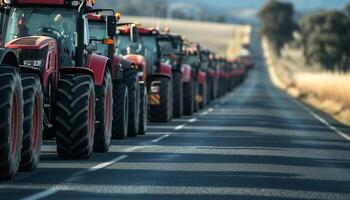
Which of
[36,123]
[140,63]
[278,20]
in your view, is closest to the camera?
[36,123]

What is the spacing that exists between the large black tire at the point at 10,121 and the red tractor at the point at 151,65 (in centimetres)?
1399

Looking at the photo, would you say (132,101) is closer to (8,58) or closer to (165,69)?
(165,69)

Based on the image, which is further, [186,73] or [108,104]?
[186,73]

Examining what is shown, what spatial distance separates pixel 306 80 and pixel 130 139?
51157 millimetres

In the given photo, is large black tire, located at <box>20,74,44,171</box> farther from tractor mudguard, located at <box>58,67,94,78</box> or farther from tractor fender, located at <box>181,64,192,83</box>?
tractor fender, located at <box>181,64,192,83</box>

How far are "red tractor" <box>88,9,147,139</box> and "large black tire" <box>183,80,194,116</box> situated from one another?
10491 millimetres

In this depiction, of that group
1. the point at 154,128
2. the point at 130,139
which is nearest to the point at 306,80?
the point at 154,128

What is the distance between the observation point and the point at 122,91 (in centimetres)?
2028

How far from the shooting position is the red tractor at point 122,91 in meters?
20.2

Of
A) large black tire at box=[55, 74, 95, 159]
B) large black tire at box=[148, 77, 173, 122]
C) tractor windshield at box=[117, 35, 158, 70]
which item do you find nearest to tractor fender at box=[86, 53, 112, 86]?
large black tire at box=[55, 74, 95, 159]

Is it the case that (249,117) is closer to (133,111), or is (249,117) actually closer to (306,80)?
(133,111)

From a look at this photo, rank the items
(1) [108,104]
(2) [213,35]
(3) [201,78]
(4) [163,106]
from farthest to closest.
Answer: (2) [213,35], (3) [201,78], (4) [163,106], (1) [108,104]

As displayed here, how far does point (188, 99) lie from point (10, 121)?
72.0 feet

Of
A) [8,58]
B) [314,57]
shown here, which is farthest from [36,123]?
[314,57]
